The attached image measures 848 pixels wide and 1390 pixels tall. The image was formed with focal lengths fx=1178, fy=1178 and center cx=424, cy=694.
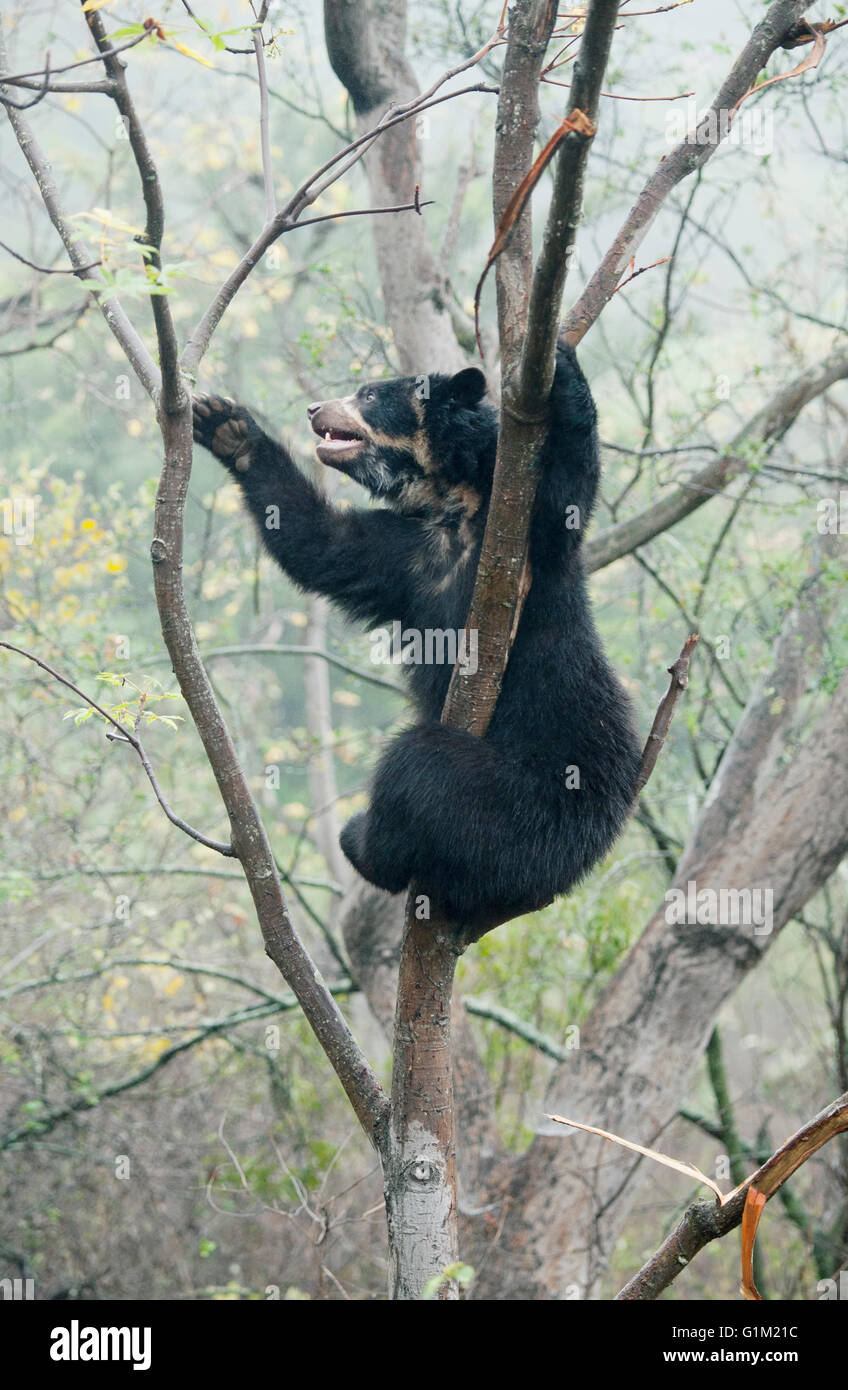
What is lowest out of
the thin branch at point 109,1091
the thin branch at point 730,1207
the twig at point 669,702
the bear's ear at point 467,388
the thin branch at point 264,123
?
the thin branch at point 730,1207

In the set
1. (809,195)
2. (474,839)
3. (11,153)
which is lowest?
(474,839)

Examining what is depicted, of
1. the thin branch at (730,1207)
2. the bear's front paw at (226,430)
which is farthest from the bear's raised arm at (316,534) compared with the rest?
the thin branch at (730,1207)

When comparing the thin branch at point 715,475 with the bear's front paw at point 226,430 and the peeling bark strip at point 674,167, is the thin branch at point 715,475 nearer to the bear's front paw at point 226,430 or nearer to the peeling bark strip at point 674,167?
the bear's front paw at point 226,430

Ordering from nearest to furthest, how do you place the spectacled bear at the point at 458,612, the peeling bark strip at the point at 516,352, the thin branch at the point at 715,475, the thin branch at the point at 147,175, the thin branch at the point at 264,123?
1. the thin branch at the point at 147,175
2. the peeling bark strip at the point at 516,352
3. the thin branch at the point at 264,123
4. the spectacled bear at the point at 458,612
5. the thin branch at the point at 715,475

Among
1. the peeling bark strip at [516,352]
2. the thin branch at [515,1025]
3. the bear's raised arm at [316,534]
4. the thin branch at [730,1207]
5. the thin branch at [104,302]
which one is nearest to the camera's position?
the thin branch at [730,1207]

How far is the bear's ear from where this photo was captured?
4.19 metres

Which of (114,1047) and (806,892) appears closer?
(806,892)

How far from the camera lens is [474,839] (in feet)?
11.5

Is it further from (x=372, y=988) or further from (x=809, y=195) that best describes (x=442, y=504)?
(x=809, y=195)

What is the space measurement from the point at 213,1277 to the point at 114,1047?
1766 millimetres

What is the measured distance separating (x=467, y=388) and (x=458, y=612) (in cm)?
82

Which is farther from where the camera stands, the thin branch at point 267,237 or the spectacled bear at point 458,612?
the spectacled bear at point 458,612

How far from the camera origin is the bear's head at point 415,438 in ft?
13.8
